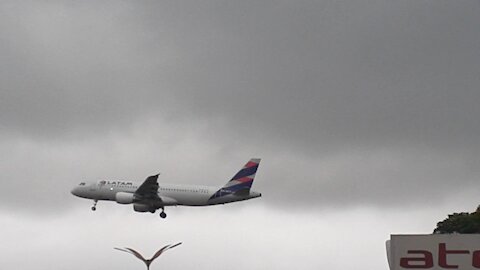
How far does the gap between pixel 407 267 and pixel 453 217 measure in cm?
8697

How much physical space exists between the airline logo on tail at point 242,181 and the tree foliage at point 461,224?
31.0 metres

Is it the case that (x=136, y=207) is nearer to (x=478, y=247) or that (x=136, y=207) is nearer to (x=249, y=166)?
(x=249, y=166)

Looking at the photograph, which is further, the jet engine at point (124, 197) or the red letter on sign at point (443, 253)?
the jet engine at point (124, 197)

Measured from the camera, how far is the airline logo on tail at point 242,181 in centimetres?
15800

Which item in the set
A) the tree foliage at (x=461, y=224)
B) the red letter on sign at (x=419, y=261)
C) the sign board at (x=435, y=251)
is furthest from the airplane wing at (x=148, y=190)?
the red letter on sign at (x=419, y=261)

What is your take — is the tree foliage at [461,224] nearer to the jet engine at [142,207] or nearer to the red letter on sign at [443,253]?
the jet engine at [142,207]

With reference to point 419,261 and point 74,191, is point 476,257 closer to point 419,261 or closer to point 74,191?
point 419,261

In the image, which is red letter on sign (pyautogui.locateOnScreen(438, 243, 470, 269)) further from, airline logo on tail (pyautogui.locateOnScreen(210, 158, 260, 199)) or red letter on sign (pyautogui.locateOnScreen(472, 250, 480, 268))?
airline logo on tail (pyautogui.locateOnScreen(210, 158, 260, 199))

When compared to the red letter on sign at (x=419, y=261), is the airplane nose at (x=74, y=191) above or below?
above

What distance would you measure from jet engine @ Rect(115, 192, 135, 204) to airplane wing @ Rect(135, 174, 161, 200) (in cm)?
111

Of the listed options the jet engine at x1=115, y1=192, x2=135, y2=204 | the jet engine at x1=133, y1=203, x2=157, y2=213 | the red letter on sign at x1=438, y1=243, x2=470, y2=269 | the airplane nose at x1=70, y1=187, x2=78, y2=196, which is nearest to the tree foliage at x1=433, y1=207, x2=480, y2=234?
the jet engine at x1=133, y1=203, x2=157, y2=213

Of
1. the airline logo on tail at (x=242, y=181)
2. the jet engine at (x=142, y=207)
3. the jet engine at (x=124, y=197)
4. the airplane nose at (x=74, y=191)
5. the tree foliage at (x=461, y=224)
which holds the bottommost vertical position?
the tree foliage at (x=461, y=224)

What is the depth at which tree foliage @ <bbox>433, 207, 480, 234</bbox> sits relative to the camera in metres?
134

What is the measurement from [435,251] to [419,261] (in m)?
1.08
